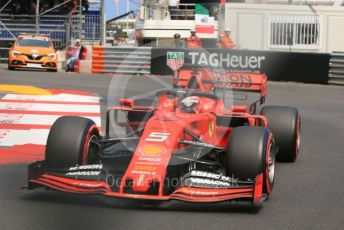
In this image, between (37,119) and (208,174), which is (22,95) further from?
(208,174)

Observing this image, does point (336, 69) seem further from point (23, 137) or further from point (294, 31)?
point (23, 137)

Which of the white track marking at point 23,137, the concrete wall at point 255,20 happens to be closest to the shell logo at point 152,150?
the white track marking at point 23,137

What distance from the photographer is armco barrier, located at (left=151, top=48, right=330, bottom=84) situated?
70.3 ft

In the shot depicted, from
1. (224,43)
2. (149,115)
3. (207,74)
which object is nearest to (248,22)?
(224,43)

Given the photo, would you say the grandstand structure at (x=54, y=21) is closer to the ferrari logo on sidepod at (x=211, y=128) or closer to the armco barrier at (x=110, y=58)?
the armco barrier at (x=110, y=58)

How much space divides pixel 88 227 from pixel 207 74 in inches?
157

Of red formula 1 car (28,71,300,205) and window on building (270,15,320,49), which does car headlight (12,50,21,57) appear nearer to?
window on building (270,15,320,49)

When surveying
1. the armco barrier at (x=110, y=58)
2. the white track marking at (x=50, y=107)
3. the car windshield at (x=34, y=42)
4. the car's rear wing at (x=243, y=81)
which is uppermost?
the car windshield at (x=34, y=42)

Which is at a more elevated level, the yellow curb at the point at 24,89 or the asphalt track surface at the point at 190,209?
the yellow curb at the point at 24,89

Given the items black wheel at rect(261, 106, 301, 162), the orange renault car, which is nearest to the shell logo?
black wheel at rect(261, 106, 301, 162)

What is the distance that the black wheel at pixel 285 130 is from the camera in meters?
8.43

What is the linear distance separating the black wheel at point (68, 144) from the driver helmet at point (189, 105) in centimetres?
106

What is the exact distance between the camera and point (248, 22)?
28812mm

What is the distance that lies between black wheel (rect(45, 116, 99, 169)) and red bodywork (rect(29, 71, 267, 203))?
225mm
